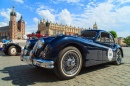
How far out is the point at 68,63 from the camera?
11.9 feet

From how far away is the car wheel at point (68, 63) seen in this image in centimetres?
339

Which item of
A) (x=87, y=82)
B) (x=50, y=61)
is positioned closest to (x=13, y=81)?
(x=50, y=61)

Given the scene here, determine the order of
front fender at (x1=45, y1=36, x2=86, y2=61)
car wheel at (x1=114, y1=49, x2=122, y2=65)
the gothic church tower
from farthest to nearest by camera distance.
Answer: the gothic church tower
car wheel at (x1=114, y1=49, x2=122, y2=65)
front fender at (x1=45, y1=36, x2=86, y2=61)

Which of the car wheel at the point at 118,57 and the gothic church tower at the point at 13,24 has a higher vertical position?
the gothic church tower at the point at 13,24

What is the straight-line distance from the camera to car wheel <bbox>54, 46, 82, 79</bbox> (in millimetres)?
3389

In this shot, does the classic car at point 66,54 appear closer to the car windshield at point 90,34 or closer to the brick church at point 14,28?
the car windshield at point 90,34

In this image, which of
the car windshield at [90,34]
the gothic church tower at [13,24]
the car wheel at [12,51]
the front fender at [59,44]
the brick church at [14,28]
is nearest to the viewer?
the front fender at [59,44]

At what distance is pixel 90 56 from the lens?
13.3ft

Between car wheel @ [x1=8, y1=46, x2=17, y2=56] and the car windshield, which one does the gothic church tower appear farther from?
the car windshield

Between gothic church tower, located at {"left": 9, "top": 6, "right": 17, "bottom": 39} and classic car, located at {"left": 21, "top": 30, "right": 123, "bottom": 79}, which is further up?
gothic church tower, located at {"left": 9, "top": 6, "right": 17, "bottom": 39}

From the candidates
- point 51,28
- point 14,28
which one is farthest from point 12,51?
point 14,28

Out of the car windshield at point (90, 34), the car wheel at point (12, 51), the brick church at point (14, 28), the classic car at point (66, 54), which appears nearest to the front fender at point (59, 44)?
the classic car at point (66, 54)

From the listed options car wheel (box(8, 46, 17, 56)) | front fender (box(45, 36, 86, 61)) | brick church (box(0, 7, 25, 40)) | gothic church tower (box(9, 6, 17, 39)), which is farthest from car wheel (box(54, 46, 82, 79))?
gothic church tower (box(9, 6, 17, 39))

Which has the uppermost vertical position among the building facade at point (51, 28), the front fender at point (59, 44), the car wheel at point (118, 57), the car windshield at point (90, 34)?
the building facade at point (51, 28)
